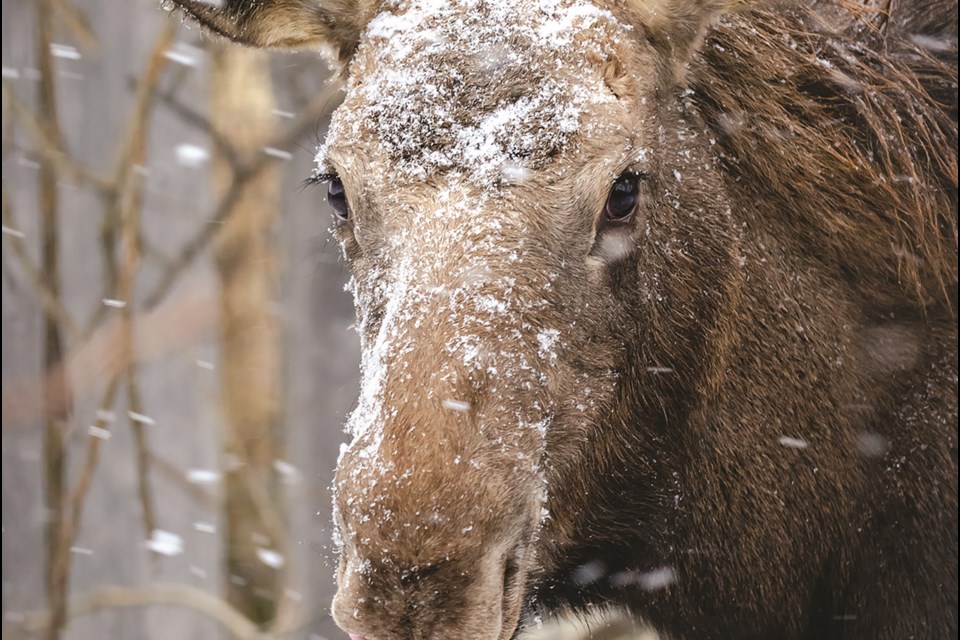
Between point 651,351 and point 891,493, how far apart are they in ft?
2.87

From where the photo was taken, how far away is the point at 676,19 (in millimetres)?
→ 2893

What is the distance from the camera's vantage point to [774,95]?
3150 millimetres

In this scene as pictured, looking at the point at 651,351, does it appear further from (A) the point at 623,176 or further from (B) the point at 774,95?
(B) the point at 774,95

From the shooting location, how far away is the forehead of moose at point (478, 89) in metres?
2.52

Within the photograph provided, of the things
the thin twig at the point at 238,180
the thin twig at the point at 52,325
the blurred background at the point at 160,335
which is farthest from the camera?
the thin twig at the point at 238,180

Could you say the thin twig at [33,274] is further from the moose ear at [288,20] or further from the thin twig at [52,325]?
the moose ear at [288,20]

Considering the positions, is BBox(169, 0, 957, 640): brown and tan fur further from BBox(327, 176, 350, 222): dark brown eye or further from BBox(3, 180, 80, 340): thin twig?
BBox(3, 180, 80, 340): thin twig

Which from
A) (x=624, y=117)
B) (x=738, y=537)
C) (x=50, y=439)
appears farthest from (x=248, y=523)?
(x=624, y=117)

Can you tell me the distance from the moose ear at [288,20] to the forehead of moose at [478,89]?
247 millimetres

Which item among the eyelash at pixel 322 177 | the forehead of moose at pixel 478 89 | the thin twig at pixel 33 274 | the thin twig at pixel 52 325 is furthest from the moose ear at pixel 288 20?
the thin twig at pixel 52 325

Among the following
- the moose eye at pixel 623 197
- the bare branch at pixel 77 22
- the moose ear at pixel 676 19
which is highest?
the moose ear at pixel 676 19

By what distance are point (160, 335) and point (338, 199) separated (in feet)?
14.7

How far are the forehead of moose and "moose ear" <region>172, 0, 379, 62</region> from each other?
0.25 metres

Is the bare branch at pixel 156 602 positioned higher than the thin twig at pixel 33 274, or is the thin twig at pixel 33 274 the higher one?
the thin twig at pixel 33 274
